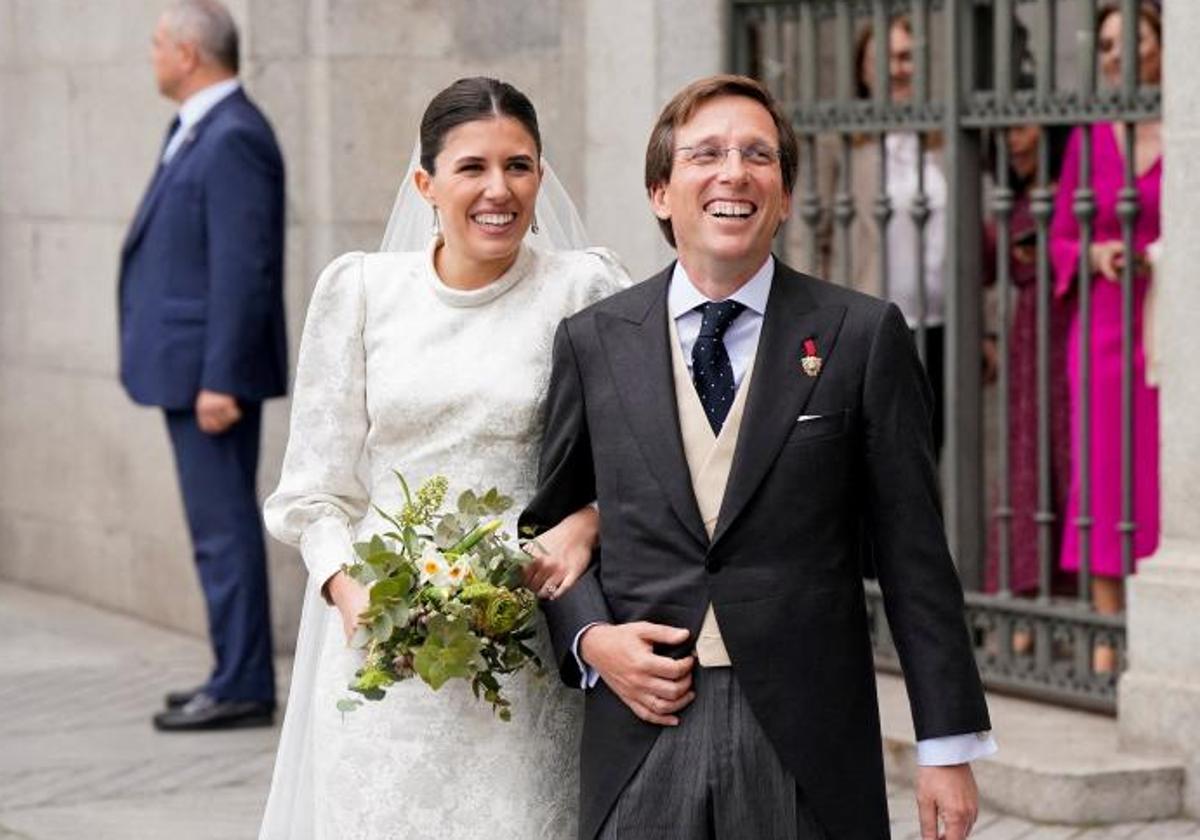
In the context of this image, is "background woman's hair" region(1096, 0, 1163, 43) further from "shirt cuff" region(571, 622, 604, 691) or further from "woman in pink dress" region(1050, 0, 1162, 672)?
"shirt cuff" region(571, 622, 604, 691)

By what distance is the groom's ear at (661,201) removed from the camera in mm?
4162

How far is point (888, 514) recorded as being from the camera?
4008 millimetres

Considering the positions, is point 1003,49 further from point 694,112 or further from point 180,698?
point 694,112

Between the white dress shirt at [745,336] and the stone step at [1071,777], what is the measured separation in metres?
2.81

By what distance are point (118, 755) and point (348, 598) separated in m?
3.86

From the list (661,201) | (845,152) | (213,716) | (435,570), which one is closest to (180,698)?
(213,716)

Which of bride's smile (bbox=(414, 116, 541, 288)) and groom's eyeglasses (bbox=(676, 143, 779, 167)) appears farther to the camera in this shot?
bride's smile (bbox=(414, 116, 541, 288))

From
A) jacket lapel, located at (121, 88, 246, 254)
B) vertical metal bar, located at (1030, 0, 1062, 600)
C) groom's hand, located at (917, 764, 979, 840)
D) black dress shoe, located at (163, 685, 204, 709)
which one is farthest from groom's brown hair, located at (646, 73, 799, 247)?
black dress shoe, located at (163, 685, 204, 709)

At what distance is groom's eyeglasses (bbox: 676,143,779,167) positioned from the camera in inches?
159

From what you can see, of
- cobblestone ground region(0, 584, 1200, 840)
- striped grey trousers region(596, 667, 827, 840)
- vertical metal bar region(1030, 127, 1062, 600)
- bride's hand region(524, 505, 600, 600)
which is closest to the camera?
striped grey trousers region(596, 667, 827, 840)

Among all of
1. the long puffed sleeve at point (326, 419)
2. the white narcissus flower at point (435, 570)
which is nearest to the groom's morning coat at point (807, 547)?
the white narcissus flower at point (435, 570)

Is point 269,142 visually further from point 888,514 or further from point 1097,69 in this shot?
point 888,514

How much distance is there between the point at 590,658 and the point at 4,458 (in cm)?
778

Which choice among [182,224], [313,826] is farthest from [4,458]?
[313,826]
